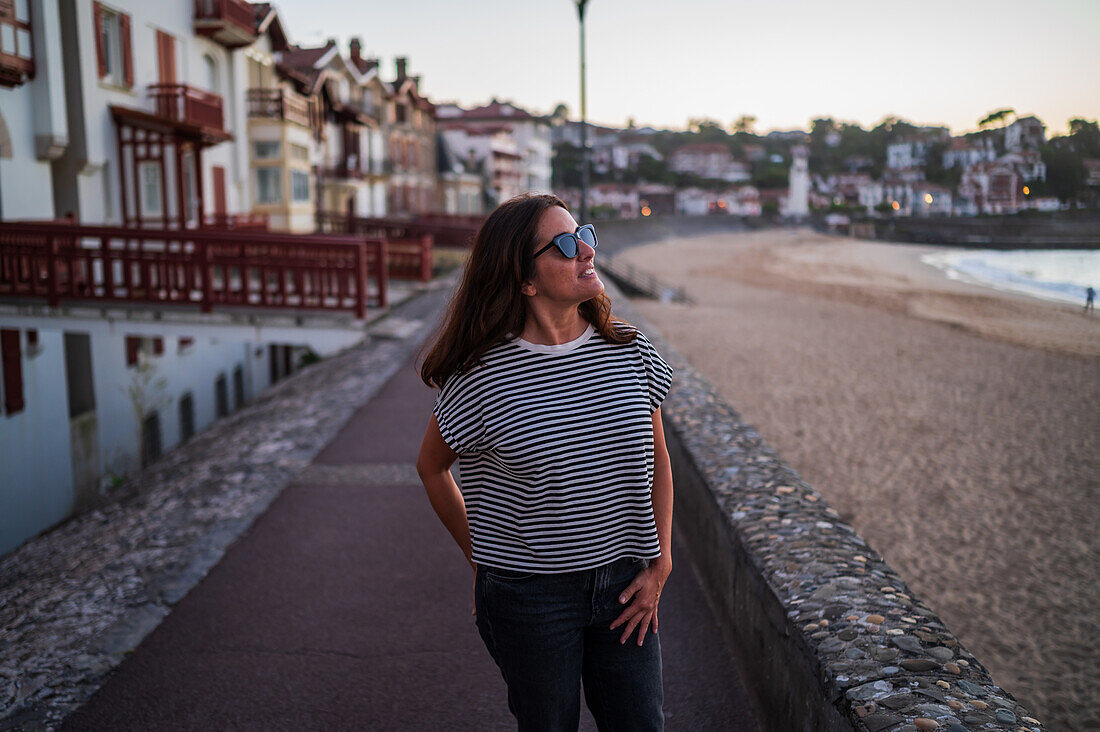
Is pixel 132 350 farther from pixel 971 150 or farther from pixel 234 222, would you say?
pixel 971 150

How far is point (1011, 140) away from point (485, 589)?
1494 centimetres

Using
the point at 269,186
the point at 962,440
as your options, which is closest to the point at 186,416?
the point at 269,186

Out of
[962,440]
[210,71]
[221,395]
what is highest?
[210,71]

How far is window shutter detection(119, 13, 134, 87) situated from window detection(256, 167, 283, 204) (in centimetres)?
896

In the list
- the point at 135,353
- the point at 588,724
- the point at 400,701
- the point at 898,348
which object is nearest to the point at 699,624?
the point at 588,724

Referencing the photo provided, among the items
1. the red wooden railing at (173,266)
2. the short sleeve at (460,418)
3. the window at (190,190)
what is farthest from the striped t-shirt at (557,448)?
the window at (190,190)

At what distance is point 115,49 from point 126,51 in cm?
23

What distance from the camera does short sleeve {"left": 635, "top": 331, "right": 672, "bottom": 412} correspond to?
6.75ft

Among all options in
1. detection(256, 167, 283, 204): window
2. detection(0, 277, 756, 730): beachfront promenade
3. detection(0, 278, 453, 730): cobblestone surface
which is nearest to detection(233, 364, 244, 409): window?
detection(256, 167, 283, 204): window

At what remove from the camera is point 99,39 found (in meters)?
15.7

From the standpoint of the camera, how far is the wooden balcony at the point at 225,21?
20.0 meters

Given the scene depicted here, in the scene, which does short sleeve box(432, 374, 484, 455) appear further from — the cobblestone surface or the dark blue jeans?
the cobblestone surface

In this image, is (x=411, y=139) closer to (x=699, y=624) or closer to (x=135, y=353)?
(x=135, y=353)

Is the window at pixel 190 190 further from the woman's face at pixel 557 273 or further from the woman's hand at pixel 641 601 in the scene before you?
the woman's hand at pixel 641 601
